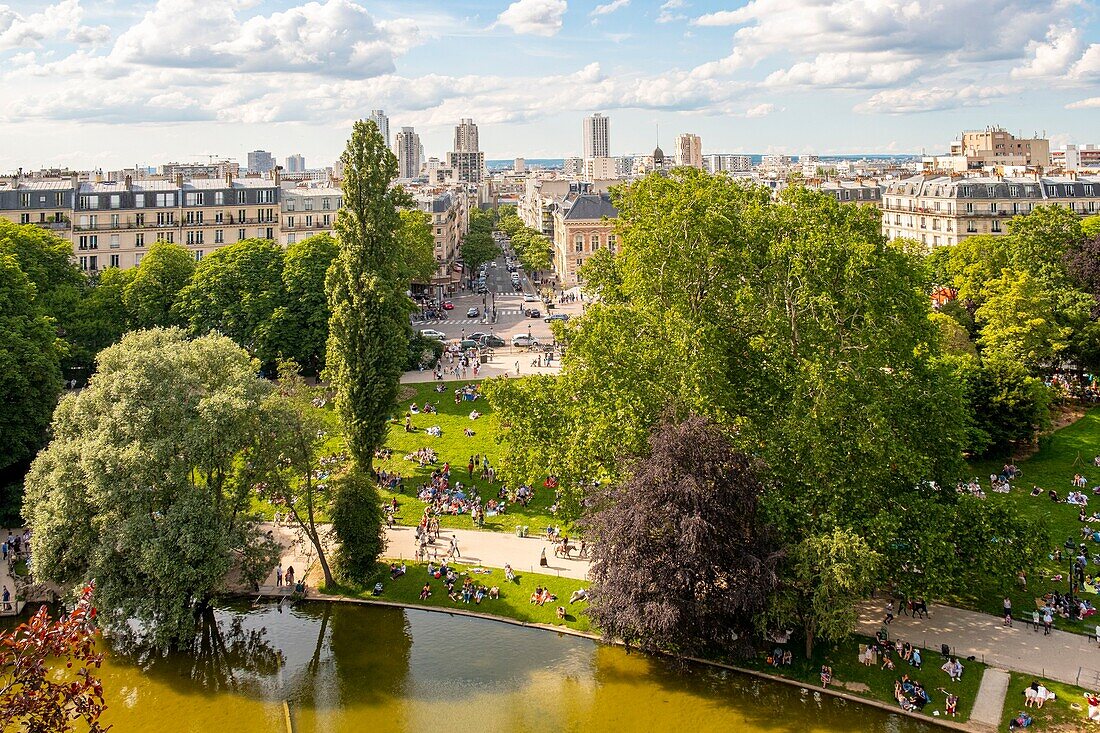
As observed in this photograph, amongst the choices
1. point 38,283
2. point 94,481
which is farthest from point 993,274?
point 38,283

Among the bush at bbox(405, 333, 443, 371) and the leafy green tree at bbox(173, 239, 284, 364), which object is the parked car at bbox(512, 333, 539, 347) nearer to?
the bush at bbox(405, 333, 443, 371)

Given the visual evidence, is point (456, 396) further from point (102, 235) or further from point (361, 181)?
point (102, 235)

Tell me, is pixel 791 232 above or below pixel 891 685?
above

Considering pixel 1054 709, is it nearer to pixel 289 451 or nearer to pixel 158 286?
pixel 289 451

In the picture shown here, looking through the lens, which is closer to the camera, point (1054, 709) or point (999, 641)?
point (1054, 709)

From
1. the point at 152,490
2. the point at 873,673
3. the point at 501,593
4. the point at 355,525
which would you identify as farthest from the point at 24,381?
the point at 873,673

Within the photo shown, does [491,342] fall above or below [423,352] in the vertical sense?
above
